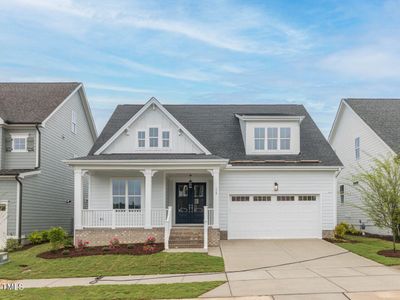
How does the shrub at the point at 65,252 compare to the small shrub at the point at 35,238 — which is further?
the small shrub at the point at 35,238

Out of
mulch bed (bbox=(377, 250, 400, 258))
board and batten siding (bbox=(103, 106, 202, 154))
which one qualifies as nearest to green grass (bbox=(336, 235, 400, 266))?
mulch bed (bbox=(377, 250, 400, 258))

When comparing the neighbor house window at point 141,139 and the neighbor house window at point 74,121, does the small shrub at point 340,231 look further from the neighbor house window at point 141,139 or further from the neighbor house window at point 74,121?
the neighbor house window at point 74,121

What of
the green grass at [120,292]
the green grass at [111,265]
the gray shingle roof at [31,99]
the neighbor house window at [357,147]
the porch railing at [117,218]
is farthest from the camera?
the neighbor house window at [357,147]

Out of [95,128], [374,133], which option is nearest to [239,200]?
[374,133]

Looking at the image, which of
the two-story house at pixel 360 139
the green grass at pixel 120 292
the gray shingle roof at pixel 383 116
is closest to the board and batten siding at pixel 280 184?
the two-story house at pixel 360 139

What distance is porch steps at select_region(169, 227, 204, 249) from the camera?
61.1 feet

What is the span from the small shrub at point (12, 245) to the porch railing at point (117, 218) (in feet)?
11.1

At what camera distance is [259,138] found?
74.3 feet

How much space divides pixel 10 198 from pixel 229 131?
11.2m

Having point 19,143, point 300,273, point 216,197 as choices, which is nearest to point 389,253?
point 300,273

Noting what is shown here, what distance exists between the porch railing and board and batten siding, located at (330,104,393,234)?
9.96 metres

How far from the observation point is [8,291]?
37.9 ft

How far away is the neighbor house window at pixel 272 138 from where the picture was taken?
22531mm

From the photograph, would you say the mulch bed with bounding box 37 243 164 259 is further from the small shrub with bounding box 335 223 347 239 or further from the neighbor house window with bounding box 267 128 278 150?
the small shrub with bounding box 335 223 347 239
